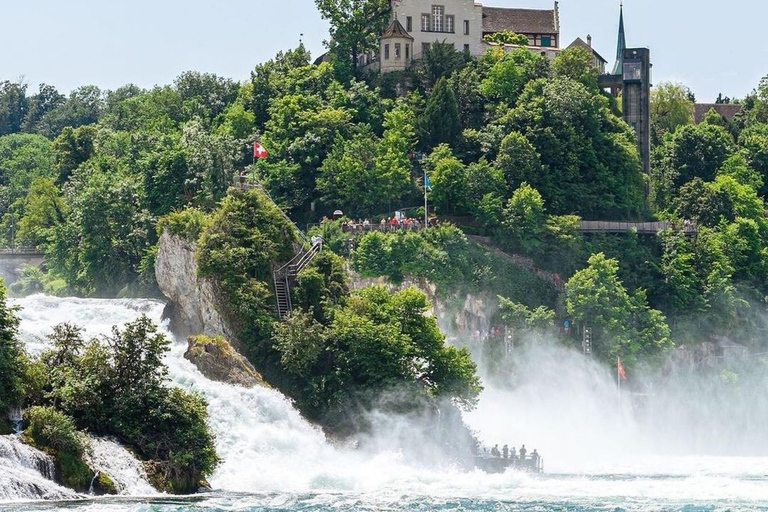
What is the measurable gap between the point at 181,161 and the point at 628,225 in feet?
Result: 108

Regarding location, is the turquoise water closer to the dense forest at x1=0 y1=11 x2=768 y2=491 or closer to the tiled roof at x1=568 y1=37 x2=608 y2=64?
the dense forest at x1=0 y1=11 x2=768 y2=491

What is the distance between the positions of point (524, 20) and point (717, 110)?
22645mm

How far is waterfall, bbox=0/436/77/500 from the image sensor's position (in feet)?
316

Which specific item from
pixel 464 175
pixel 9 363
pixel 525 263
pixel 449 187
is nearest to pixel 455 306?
pixel 525 263

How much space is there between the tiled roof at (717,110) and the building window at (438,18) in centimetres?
3285

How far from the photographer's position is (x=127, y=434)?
10512cm

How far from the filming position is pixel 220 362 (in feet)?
398

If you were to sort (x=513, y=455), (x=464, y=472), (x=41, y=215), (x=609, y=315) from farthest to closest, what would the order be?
(x=41, y=215) → (x=609, y=315) → (x=513, y=455) → (x=464, y=472)

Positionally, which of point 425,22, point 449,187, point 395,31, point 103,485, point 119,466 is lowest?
point 103,485

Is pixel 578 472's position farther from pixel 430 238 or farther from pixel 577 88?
pixel 577 88

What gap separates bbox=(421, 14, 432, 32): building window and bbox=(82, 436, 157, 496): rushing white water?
243ft

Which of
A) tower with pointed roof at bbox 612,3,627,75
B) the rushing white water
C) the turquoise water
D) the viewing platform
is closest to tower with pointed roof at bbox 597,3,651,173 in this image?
tower with pointed roof at bbox 612,3,627,75

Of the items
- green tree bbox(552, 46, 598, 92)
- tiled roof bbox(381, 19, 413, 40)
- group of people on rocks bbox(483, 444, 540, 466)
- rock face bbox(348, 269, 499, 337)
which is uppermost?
tiled roof bbox(381, 19, 413, 40)

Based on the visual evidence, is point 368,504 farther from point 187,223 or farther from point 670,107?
point 670,107
